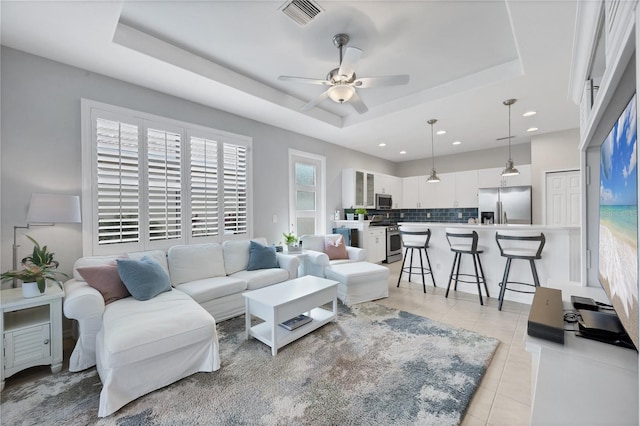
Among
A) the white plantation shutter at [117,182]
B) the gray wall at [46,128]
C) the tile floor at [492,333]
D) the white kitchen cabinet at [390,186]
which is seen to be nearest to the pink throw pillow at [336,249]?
the tile floor at [492,333]

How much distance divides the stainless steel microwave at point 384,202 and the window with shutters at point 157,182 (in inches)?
134

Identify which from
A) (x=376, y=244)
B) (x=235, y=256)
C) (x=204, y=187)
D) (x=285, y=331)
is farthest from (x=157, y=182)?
(x=376, y=244)

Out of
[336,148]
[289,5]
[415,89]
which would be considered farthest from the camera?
[336,148]

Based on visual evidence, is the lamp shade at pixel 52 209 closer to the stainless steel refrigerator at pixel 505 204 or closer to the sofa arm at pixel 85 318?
the sofa arm at pixel 85 318

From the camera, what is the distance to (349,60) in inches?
85.5

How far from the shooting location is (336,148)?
18.7 ft

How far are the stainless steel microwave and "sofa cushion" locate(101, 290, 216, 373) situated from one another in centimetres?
491

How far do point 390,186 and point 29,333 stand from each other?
21.2 ft

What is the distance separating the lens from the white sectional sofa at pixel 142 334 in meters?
1.69

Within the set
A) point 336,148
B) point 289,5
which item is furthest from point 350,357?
point 336,148

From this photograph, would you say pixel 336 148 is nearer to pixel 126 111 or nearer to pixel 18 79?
pixel 126 111

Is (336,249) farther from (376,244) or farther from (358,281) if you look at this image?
(376,244)

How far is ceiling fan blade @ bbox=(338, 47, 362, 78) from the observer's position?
2.04 meters

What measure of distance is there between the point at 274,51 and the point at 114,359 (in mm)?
2887
